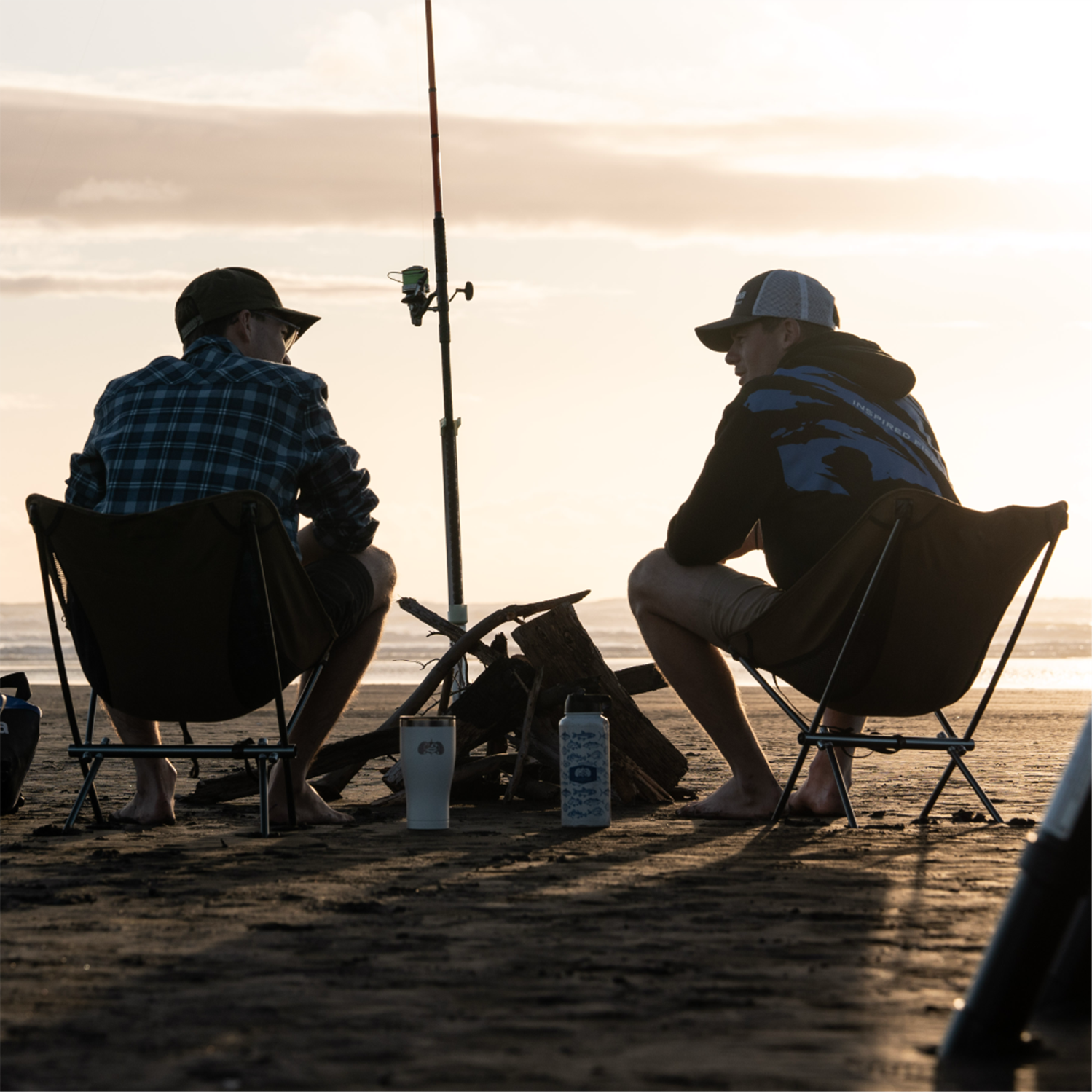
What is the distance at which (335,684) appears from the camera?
13.3 ft

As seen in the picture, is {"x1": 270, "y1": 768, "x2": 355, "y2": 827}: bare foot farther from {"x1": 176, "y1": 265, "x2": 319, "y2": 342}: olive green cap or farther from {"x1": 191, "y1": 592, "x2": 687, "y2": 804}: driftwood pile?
{"x1": 176, "y1": 265, "x2": 319, "y2": 342}: olive green cap

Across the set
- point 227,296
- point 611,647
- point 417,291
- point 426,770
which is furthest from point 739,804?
point 611,647

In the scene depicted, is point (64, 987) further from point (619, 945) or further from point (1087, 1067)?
point (1087, 1067)

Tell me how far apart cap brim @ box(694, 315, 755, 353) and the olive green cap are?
4.22 feet

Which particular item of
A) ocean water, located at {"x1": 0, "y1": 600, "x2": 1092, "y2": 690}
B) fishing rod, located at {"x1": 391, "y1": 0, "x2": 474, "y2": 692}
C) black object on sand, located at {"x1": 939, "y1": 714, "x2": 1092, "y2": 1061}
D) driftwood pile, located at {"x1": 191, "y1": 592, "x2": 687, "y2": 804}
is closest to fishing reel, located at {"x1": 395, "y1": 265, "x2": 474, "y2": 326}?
fishing rod, located at {"x1": 391, "y1": 0, "x2": 474, "y2": 692}

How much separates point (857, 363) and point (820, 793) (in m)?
1.27

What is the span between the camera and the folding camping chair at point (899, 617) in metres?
3.47

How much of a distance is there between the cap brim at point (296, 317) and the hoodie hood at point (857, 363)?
1448 millimetres

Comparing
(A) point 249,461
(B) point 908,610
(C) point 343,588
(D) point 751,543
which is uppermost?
(A) point 249,461

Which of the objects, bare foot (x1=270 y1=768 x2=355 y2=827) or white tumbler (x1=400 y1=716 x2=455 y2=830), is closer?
white tumbler (x1=400 y1=716 x2=455 y2=830)

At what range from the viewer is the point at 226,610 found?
3.60 metres

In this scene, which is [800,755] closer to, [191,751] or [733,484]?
[733,484]

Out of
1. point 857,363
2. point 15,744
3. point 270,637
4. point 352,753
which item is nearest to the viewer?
point 270,637

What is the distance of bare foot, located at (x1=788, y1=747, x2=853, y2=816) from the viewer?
4008 mm
